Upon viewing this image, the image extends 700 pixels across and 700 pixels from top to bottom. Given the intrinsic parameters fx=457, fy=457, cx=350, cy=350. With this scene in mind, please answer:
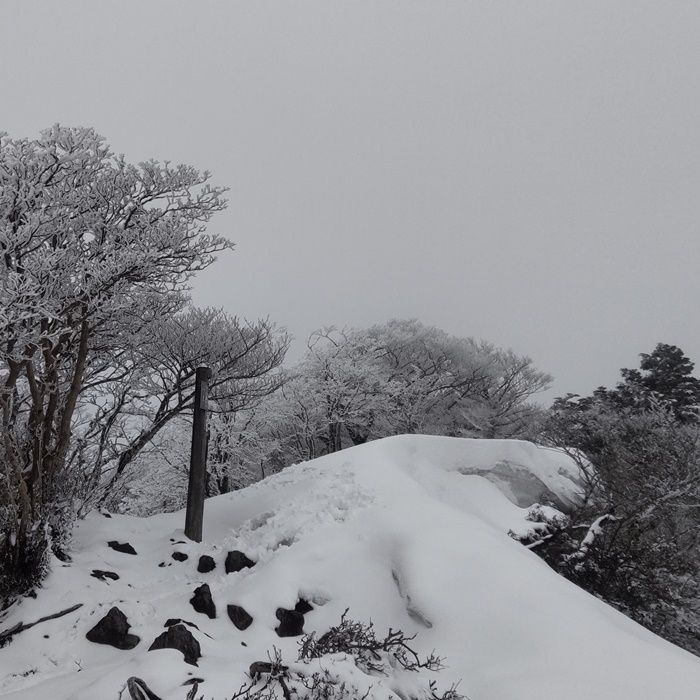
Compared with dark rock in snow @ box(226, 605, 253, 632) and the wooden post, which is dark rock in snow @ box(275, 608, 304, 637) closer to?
dark rock in snow @ box(226, 605, 253, 632)

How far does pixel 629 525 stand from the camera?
658 cm

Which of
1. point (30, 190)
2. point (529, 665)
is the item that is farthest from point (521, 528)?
point (30, 190)

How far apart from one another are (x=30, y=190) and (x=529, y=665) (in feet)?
20.9

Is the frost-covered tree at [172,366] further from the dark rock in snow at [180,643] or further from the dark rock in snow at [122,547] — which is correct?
the dark rock in snow at [180,643]

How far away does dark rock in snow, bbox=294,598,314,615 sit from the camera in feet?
14.6

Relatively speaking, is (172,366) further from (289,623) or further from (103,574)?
(289,623)

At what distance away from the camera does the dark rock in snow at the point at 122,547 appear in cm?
612

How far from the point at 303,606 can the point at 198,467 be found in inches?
127

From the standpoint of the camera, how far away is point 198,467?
7031 mm

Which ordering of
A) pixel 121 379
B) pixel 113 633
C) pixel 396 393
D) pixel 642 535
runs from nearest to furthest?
pixel 113 633, pixel 642 535, pixel 121 379, pixel 396 393

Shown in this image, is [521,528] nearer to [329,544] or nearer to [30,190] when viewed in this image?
[329,544]

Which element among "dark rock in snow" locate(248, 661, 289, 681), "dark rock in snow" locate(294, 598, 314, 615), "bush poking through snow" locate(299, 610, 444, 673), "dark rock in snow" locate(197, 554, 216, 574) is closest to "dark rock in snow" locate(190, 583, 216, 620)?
"dark rock in snow" locate(294, 598, 314, 615)

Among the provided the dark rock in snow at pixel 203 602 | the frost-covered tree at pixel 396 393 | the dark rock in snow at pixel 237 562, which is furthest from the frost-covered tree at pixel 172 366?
the frost-covered tree at pixel 396 393

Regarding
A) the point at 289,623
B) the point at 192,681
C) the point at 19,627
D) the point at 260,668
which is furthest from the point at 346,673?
the point at 19,627
